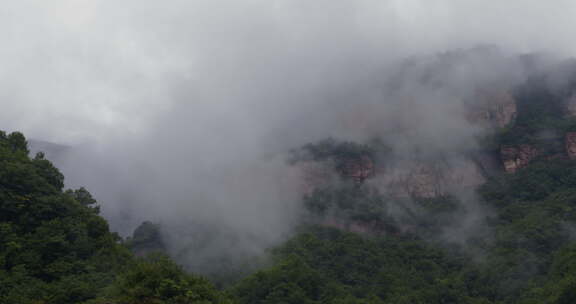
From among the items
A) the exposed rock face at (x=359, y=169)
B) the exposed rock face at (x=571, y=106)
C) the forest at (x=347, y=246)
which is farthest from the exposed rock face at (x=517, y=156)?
the exposed rock face at (x=359, y=169)

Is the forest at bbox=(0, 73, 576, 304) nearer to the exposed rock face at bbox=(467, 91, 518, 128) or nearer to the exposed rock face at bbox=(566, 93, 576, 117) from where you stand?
the exposed rock face at bbox=(467, 91, 518, 128)

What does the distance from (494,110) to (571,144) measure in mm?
21299

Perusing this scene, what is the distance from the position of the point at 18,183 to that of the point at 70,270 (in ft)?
30.0

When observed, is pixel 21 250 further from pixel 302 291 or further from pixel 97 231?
pixel 302 291

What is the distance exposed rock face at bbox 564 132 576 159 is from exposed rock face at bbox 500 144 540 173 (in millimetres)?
6212

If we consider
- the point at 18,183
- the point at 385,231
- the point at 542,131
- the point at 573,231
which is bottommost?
the point at 18,183

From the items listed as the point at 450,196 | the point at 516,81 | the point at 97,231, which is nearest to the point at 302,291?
the point at 97,231

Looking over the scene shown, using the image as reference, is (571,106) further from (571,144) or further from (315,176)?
(315,176)

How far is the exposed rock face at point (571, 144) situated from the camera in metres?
108

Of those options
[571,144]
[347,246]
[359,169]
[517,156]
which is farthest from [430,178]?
[347,246]

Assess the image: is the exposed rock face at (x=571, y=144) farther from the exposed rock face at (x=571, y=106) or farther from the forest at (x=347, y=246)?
the exposed rock face at (x=571, y=106)

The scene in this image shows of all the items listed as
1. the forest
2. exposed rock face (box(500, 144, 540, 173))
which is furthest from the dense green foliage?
exposed rock face (box(500, 144, 540, 173))

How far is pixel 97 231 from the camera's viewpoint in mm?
40562

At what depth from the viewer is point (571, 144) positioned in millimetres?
108312
